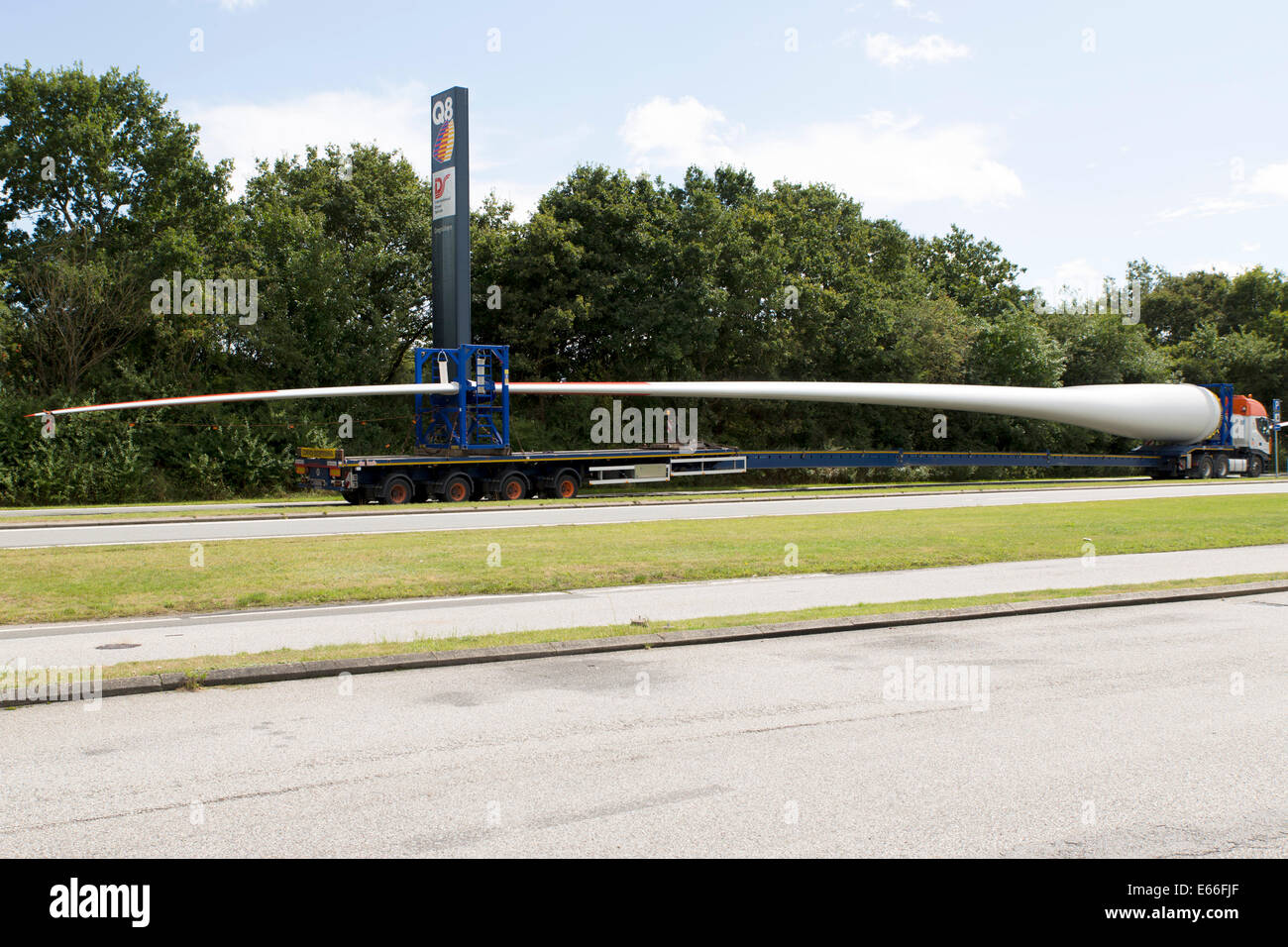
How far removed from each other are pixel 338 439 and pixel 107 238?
10.0m

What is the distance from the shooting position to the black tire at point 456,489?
29562 millimetres

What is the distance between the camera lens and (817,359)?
1882 inches

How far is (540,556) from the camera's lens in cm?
1513

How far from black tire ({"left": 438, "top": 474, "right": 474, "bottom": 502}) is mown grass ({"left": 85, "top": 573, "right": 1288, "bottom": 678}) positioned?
20.0 meters

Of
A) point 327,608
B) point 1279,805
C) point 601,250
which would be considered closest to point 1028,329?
point 601,250

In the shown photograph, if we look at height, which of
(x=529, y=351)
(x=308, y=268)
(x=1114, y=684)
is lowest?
(x=1114, y=684)

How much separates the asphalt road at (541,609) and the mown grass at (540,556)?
53cm
